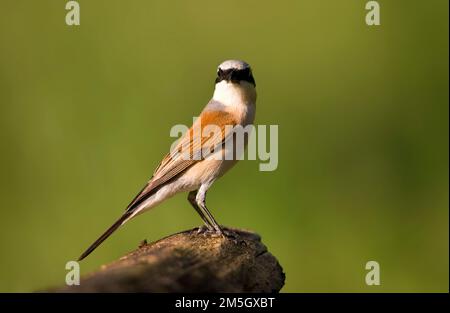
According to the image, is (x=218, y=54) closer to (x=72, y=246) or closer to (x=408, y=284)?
(x=72, y=246)

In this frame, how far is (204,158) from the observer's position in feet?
16.8

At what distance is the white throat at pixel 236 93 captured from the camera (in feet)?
17.6

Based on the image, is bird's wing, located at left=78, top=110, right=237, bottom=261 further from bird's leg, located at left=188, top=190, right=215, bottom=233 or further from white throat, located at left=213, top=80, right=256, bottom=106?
bird's leg, located at left=188, top=190, right=215, bottom=233

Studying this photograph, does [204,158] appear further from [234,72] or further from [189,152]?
[234,72]

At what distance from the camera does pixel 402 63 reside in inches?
320

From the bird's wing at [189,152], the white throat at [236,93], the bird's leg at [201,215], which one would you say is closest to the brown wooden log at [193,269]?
the bird's leg at [201,215]

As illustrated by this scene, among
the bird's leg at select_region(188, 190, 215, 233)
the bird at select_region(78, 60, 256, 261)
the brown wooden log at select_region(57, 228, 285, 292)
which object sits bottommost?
the brown wooden log at select_region(57, 228, 285, 292)

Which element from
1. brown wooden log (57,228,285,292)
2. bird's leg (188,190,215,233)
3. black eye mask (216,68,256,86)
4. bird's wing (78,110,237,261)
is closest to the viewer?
brown wooden log (57,228,285,292)

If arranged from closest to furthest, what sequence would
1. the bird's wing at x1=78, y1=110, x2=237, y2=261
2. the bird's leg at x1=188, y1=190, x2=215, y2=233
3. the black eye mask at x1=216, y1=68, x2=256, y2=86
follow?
1. the bird's leg at x1=188, y1=190, x2=215, y2=233
2. the bird's wing at x1=78, y1=110, x2=237, y2=261
3. the black eye mask at x1=216, y1=68, x2=256, y2=86

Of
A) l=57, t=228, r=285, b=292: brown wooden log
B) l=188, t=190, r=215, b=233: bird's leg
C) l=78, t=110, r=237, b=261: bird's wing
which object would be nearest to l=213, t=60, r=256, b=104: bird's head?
l=78, t=110, r=237, b=261: bird's wing

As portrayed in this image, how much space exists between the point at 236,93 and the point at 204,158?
0.59 meters

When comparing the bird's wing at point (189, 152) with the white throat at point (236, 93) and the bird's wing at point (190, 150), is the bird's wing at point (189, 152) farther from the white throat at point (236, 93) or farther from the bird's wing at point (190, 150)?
the white throat at point (236, 93)

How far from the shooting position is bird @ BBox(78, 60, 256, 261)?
5075 millimetres
